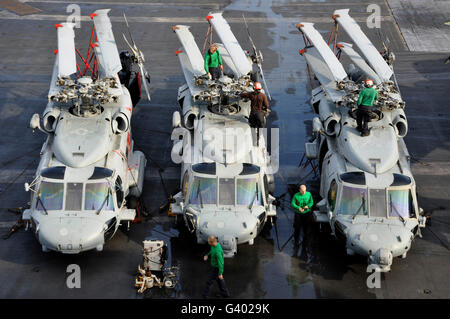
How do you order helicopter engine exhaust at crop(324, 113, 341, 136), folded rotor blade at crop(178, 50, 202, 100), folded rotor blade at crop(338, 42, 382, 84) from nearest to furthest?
1. helicopter engine exhaust at crop(324, 113, 341, 136)
2. folded rotor blade at crop(178, 50, 202, 100)
3. folded rotor blade at crop(338, 42, 382, 84)

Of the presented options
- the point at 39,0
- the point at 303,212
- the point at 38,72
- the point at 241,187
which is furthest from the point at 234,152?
the point at 39,0

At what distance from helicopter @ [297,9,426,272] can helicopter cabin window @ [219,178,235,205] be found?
8.45 feet

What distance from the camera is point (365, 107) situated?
19.1 meters

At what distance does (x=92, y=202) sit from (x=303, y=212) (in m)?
5.90

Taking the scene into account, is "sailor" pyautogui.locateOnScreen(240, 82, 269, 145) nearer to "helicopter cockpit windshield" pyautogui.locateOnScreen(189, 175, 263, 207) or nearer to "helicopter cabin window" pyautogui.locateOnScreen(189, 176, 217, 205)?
"helicopter cockpit windshield" pyautogui.locateOnScreen(189, 175, 263, 207)

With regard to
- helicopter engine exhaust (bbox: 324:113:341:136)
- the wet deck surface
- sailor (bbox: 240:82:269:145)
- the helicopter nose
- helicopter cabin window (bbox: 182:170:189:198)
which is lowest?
the wet deck surface

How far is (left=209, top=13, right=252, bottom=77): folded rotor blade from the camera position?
70.2 ft

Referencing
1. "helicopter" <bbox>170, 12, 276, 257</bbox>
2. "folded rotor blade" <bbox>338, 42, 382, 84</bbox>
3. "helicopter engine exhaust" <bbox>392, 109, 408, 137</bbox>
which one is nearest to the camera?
"helicopter" <bbox>170, 12, 276, 257</bbox>

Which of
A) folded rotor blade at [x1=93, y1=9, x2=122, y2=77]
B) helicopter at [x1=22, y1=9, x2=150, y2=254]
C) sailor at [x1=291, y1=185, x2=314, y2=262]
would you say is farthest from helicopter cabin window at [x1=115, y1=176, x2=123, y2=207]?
sailor at [x1=291, y1=185, x2=314, y2=262]

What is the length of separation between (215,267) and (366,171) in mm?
5350

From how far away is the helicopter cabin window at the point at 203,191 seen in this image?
17.9m

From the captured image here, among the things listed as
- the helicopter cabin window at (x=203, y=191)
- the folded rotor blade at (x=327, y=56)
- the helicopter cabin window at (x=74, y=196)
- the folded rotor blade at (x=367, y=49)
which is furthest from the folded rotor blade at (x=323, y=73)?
the helicopter cabin window at (x=74, y=196)

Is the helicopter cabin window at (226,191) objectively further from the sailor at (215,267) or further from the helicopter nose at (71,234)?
the helicopter nose at (71,234)

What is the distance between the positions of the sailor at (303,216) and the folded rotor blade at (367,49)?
5.58m
